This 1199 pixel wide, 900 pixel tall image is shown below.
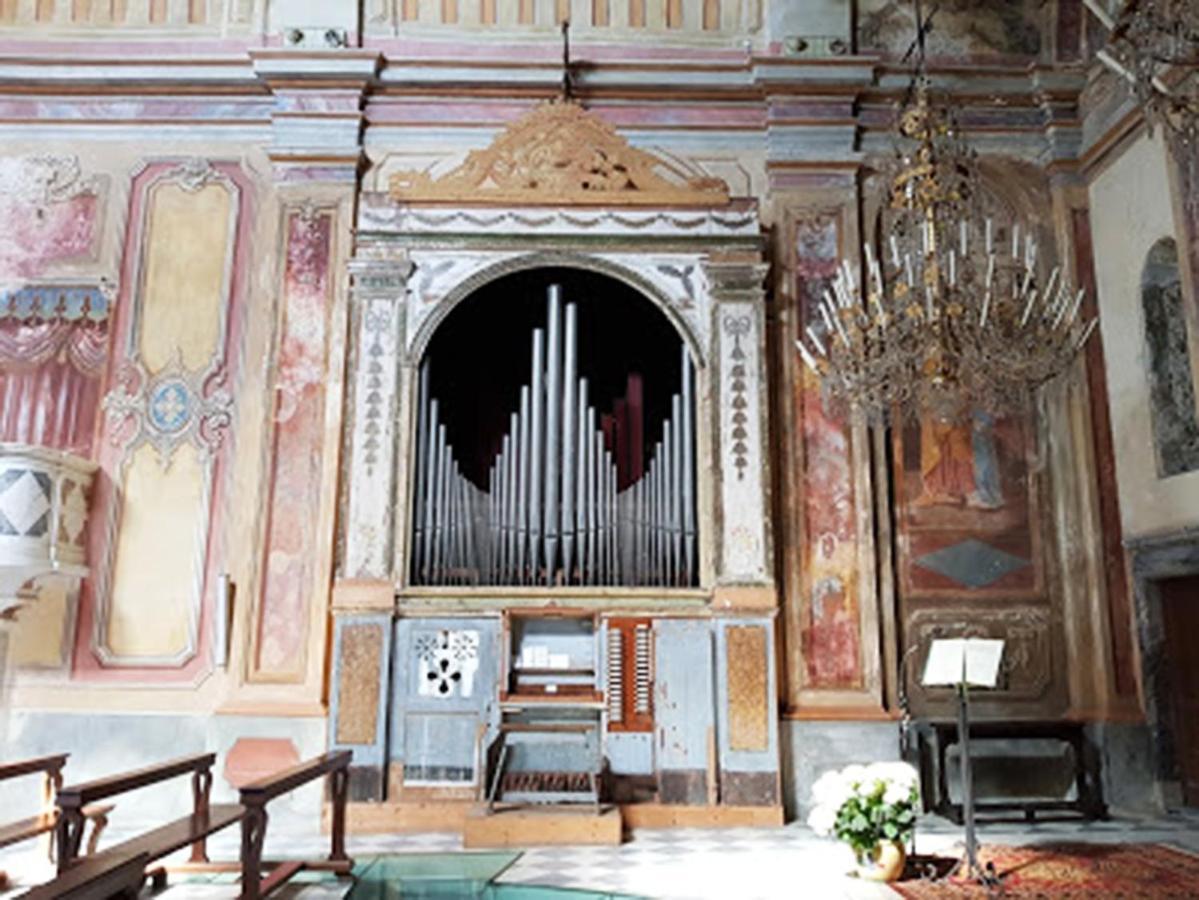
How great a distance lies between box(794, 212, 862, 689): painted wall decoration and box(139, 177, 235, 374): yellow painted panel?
15.6ft

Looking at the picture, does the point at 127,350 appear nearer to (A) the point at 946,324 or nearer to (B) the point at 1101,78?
(A) the point at 946,324

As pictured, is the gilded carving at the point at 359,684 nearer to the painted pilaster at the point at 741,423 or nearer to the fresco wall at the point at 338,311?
the fresco wall at the point at 338,311

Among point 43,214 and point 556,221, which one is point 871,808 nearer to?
point 556,221

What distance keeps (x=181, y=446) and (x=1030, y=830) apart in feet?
22.3

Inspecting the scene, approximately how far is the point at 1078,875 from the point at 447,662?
4219 millimetres

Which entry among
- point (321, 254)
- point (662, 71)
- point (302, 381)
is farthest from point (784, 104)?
point (302, 381)

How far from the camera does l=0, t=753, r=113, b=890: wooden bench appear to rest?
206 inches

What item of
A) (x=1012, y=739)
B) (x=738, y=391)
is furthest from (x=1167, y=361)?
(x=738, y=391)

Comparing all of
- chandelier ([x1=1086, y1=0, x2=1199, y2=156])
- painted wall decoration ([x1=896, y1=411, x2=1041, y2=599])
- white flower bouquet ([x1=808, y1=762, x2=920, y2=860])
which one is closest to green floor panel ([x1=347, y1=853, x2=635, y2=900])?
white flower bouquet ([x1=808, y1=762, x2=920, y2=860])

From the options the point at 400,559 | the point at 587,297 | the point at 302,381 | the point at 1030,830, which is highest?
the point at 587,297

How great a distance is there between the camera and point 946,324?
17.1 feet

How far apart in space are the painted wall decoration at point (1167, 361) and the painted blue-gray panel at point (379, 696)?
5.82 meters

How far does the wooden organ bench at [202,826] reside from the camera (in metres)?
4.32

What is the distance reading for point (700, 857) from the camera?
21.0ft
